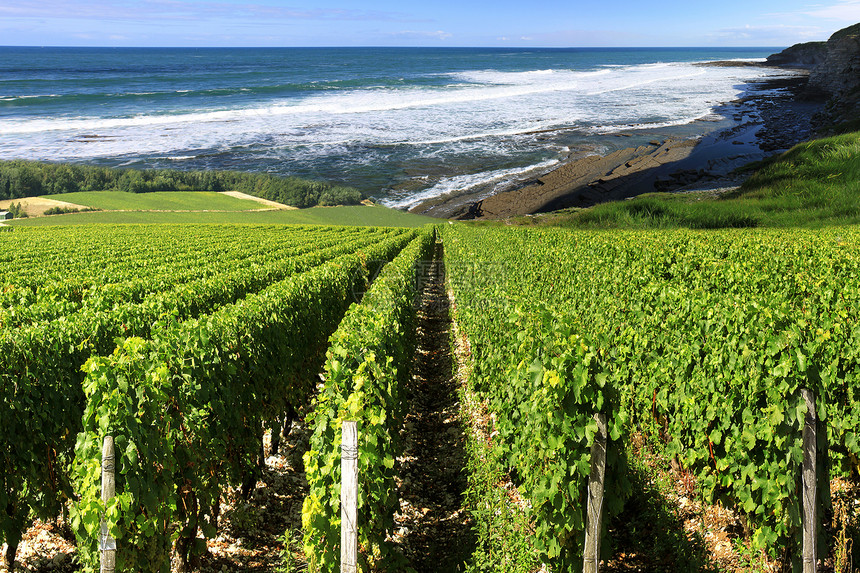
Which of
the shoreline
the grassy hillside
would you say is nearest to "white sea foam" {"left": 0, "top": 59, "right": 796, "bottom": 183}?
the shoreline

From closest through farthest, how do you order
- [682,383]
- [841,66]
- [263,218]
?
[682,383] < [263,218] < [841,66]

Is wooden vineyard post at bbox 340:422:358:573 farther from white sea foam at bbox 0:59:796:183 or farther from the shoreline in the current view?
white sea foam at bbox 0:59:796:183

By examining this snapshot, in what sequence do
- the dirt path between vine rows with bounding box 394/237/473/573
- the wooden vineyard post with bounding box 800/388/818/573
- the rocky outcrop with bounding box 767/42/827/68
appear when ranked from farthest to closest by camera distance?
the rocky outcrop with bounding box 767/42/827/68, the dirt path between vine rows with bounding box 394/237/473/573, the wooden vineyard post with bounding box 800/388/818/573

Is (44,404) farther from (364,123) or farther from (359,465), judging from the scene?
(364,123)

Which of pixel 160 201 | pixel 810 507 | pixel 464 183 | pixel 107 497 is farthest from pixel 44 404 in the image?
pixel 160 201

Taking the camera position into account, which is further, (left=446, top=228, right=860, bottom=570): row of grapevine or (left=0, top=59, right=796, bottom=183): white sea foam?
(left=0, top=59, right=796, bottom=183): white sea foam

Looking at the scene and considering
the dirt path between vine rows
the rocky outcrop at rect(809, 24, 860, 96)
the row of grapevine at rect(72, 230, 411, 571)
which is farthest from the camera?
the rocky outcrop at rect(809, 24, 860, 96)

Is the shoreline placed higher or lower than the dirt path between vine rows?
higher

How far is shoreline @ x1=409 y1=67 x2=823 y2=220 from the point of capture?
4859 cm

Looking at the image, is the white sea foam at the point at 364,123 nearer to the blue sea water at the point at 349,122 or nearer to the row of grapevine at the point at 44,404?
the blue sea water at the point at 349,122

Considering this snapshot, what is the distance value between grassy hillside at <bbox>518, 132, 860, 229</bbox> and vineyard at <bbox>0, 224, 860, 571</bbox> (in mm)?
23447

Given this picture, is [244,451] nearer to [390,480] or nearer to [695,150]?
[390,480]

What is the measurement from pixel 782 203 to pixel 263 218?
45.0 metres

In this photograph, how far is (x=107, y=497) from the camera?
3.75m
